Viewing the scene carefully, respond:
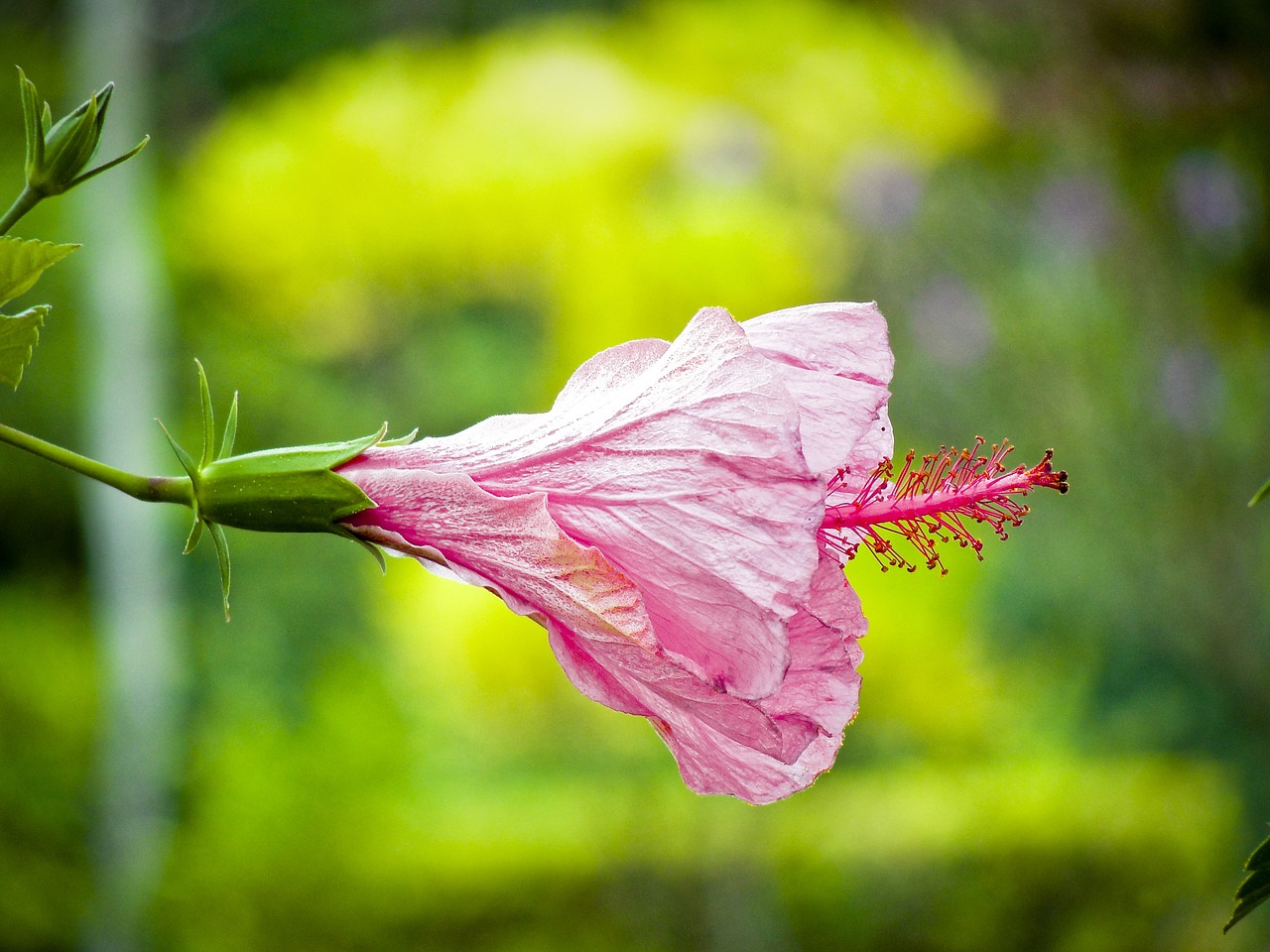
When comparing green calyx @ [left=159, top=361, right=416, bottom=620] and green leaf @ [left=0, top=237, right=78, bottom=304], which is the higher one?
green leaf @ [left=0, top=237, right=78, bottom=304]

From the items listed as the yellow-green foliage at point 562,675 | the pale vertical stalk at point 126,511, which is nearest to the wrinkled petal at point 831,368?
the yellow-green foliage at point 562,675

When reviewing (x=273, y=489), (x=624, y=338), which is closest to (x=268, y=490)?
(x=273, y=489)

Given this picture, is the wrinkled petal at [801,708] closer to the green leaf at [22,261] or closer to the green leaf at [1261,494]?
the green leaf at [1261,494]

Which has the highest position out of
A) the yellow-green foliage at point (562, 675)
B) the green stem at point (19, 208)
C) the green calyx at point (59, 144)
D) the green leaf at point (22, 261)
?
the green calyx at point (59, 144)

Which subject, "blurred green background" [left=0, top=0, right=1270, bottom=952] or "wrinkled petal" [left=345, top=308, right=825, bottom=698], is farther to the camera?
"blurred green background" [left=0, top=0, right=1270, bottom=952]

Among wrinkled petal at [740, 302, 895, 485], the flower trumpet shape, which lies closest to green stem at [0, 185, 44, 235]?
the flower trumpet shape

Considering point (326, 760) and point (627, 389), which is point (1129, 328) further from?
point (627, 389)

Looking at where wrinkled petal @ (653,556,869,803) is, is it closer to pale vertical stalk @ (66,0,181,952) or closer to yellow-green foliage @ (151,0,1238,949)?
yellow-green foliage @ (151,0,1238,949)
